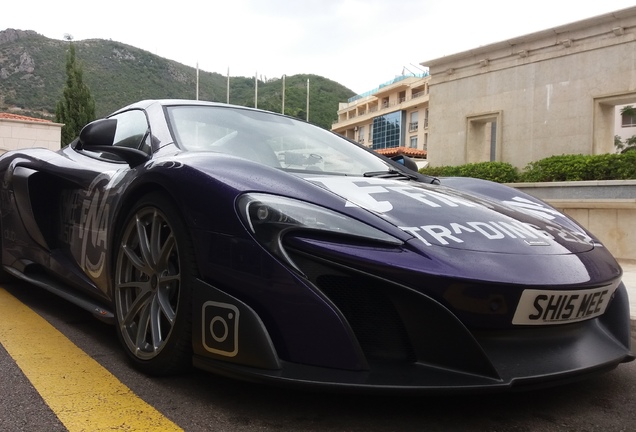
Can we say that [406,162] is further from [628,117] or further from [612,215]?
[628,117]

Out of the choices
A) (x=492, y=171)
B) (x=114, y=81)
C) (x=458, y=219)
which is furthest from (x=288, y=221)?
(x=114, y=81)

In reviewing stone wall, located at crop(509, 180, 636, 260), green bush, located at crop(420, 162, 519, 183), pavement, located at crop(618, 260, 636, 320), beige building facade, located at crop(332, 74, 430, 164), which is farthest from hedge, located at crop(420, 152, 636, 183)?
beige building facade, located at crop(332, 74, 430, 164)

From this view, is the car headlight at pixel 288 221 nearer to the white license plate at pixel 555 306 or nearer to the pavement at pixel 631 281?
the white license plate at pixel 555 306

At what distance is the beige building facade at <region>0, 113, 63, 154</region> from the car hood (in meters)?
18.1

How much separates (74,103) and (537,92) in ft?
101

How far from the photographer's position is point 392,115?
60000mm

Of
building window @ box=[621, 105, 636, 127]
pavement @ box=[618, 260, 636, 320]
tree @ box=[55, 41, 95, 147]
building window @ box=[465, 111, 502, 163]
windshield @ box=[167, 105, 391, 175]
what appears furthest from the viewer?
building window @ box=[621, 105, 636, 127]

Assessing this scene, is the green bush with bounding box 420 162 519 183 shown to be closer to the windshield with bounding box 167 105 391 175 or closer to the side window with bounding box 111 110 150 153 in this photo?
the windshield with bounding box 167 105 391 175

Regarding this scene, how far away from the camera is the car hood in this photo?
1772mm

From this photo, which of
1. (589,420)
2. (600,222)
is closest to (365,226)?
(589,420)

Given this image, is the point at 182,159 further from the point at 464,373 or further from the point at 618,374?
the point at 618,374

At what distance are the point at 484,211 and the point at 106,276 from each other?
1.55 meters

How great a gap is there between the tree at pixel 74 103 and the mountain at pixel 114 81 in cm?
838

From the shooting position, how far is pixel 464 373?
1583mm
